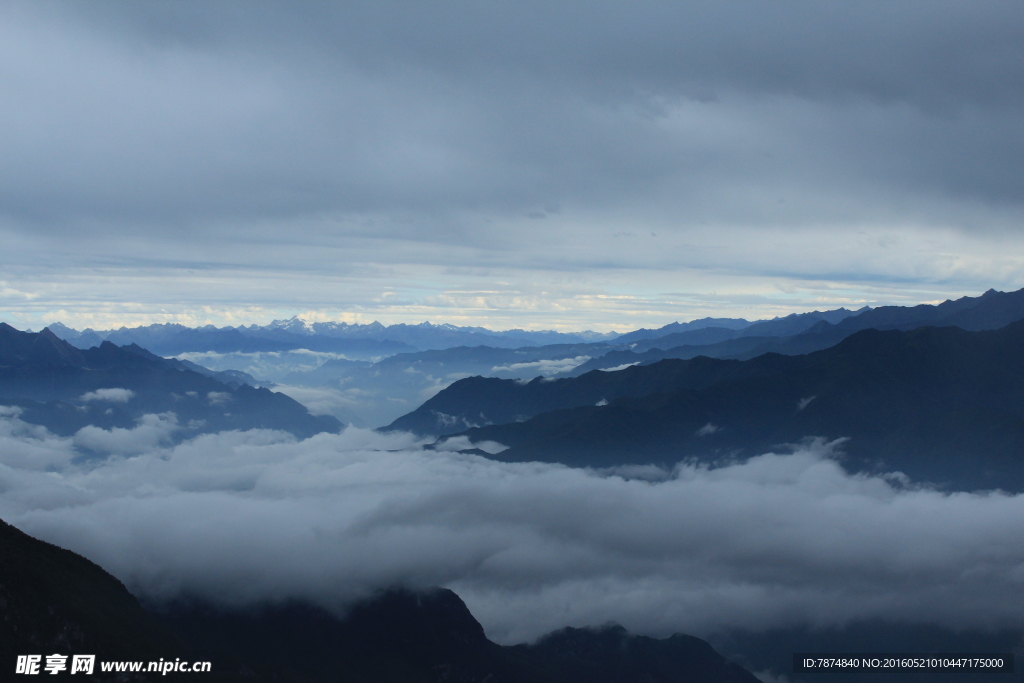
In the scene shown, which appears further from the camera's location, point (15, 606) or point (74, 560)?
point (74, 560)

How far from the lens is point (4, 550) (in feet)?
562

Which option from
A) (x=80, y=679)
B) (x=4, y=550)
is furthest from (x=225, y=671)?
(x=4, y=550)

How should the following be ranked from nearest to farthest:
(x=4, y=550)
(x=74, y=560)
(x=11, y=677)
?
(x=11, y=677) < (x=4, y=550) < (x=74, y=560)

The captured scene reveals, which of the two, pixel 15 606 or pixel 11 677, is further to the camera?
pixel 15 606

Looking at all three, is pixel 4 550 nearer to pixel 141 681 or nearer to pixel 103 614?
pixel 103 614

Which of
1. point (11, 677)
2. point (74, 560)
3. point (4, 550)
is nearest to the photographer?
point (11, 677)

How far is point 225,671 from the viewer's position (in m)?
190

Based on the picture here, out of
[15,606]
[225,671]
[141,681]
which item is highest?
[15,606]

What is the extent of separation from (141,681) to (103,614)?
28709mm

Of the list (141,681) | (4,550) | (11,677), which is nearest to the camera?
(11,677)

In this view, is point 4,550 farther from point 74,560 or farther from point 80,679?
point 80,679

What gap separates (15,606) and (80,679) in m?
27.1

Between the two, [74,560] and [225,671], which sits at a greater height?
[74,560]

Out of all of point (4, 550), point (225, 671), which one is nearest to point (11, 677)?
point (4, 550)
